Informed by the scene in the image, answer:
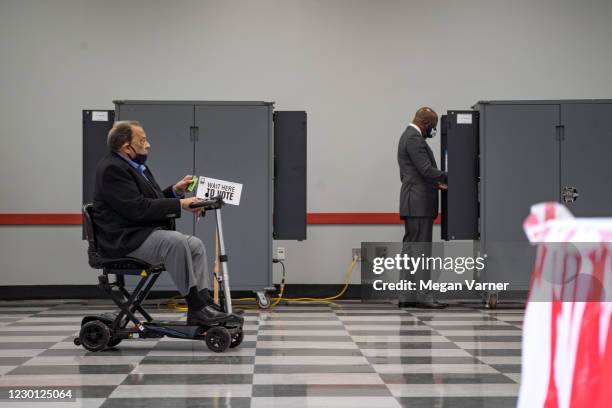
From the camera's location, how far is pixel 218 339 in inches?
154

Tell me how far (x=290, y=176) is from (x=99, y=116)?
159 cm

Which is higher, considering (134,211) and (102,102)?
(102,102)

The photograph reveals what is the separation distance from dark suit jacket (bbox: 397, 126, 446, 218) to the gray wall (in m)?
0.99

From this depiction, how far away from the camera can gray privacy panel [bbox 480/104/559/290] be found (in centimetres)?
675

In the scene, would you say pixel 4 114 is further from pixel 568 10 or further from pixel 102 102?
pixel 568 10

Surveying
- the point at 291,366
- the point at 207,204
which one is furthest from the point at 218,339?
the point at 207,204

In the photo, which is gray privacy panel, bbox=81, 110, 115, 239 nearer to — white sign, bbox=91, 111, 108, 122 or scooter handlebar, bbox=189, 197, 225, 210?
white sign, bbox=91, 111, 108, 122

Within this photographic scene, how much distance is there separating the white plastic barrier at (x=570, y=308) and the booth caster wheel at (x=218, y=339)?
284 cm

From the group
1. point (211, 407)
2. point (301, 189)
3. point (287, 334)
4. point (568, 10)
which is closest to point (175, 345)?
point (287, 334)

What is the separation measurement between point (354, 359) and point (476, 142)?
11.5 ft

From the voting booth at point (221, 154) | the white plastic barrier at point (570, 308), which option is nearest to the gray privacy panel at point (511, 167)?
the voting booth at point (221, 154)

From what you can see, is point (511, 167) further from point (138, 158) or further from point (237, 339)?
point (138, 158)

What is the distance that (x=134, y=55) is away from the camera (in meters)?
7.63

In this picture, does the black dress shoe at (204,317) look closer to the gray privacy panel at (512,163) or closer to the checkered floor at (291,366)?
the checkered floor at (291,366)
